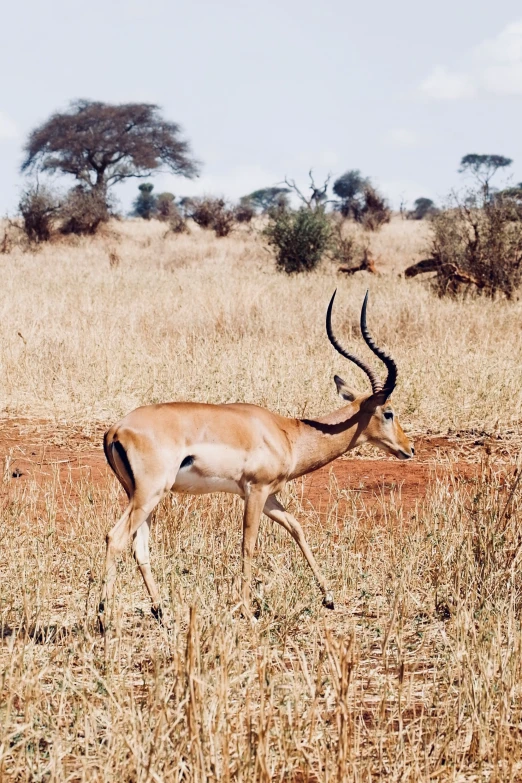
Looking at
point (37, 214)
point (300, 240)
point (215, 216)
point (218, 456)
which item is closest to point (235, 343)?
point (218, 456)

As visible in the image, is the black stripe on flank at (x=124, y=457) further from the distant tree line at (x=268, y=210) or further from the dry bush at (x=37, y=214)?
the dry bush at (x=37, y=214)

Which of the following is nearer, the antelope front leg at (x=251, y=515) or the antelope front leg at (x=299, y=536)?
the antelope front leg at (x=299, y=536)

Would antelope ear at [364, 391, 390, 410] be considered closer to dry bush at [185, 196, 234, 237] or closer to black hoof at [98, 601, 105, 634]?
black hoof at [98, 601, 105, 634]

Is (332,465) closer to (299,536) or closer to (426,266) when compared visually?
(299,536)

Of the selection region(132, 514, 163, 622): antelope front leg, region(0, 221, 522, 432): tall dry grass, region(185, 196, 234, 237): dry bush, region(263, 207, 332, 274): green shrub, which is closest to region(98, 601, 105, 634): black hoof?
region(132, 514, 163, 622): antelope front leg

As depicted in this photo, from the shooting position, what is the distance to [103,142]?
34688mm

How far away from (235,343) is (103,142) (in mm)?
26310

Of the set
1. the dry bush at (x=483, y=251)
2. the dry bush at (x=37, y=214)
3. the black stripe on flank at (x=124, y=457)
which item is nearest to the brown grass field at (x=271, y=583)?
the black stripe on flank at (x=124, y=457)

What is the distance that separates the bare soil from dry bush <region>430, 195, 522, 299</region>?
670 centimetres

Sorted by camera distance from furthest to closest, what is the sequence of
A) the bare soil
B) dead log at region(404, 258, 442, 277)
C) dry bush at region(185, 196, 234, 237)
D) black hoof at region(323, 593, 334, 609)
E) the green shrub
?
dry bush at region(185, 196, 234, 237), the green shrub, dead log at region(404, 258, 442, 277), the bare soil, black hoof at region(323, 593, 334, 609)

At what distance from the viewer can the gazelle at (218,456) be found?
4008 mm

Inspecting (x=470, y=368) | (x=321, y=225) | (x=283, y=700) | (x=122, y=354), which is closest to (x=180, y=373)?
(x=122, y=354)

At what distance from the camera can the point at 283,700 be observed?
305 cm

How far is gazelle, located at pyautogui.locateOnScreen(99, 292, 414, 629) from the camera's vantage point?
13.1 ft
